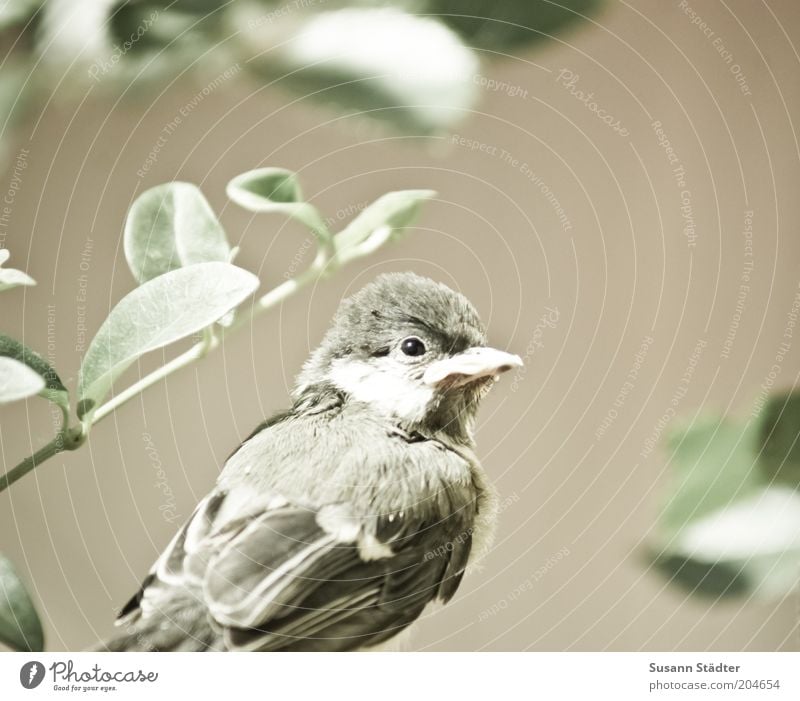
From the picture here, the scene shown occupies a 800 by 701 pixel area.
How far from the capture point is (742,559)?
2.46ft

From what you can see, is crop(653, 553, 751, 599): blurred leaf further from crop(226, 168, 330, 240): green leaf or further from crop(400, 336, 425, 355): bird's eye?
crop(226, 168, 330, 240): green leaf

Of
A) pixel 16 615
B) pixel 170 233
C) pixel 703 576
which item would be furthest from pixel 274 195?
pixel 703 576

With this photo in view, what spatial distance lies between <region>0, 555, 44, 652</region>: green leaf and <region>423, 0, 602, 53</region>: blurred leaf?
0.57 metres

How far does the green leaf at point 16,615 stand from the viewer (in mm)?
664

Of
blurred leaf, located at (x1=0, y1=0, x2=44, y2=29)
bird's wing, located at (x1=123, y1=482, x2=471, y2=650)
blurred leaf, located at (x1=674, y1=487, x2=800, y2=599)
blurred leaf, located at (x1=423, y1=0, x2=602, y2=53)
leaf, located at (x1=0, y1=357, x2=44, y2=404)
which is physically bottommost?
bird's wing, located at (x1=123, y1=482, x2=471, y2=650)

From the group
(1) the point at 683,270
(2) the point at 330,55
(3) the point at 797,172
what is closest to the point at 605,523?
(1) the point at 683,270

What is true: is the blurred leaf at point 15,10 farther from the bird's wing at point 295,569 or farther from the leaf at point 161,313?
the bird's wing at point 295,569

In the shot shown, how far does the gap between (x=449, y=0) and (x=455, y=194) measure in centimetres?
16

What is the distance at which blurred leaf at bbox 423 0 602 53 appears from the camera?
69 cm

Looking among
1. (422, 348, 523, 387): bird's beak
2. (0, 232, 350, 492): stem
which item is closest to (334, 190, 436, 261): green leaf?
(0, 232, 350, 492): stem
